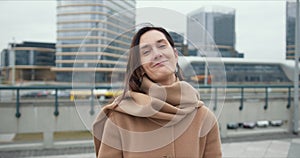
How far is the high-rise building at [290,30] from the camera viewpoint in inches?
328

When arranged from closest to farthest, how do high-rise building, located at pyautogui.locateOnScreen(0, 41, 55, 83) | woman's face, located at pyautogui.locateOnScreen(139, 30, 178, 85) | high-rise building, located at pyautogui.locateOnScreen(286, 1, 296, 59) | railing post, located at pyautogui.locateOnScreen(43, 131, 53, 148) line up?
1. woman's face, located at pyautogui.locateOnScreen(139, 30, 178, 85)
2. railing post, located at pyautogui.locateOnScreen(43, 131, 53, 148)
3. high-rise building, located at pyautogui.locateOnScreen(286, 1, 296, 59)
4. high-rise building, located at pyautogui.locateOnScreen(0, 41, 55, 83)

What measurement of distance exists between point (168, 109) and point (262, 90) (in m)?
7.93

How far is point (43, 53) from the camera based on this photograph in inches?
768

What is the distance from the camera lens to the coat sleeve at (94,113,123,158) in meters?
1.22

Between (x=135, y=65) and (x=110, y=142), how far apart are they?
14.9 inches

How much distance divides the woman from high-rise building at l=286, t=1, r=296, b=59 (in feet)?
27.4

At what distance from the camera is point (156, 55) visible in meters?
1.21

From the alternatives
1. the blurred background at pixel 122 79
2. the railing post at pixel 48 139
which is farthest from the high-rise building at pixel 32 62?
the railing post at pixel 48 139

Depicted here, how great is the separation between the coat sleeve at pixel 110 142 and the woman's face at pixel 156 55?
0.30 metres

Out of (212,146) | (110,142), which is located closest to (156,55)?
(110,142)

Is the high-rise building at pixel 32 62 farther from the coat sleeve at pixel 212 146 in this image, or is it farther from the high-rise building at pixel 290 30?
the coat sleeve at pixel 212 146

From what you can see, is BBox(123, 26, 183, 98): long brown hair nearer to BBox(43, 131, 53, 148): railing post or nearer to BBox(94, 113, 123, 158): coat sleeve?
BBox(94, 113, 123, 158): coat sleeve

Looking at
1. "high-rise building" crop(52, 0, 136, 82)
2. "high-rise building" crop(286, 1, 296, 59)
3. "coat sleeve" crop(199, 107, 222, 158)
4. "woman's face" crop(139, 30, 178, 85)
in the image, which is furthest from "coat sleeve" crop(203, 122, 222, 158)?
"high-rise building" crop(286, 1, 296, 59)

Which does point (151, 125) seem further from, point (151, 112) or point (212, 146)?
point (212, 146)
